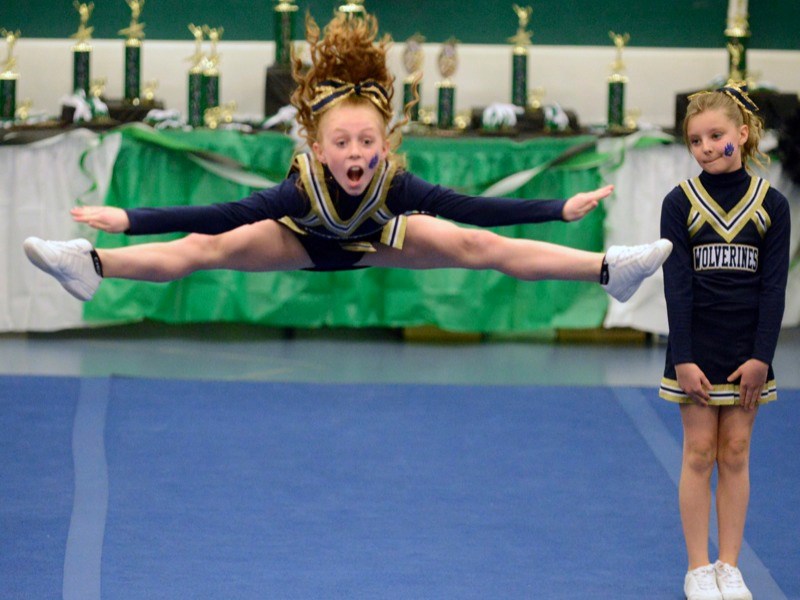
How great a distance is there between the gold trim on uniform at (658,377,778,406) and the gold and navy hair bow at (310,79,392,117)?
0.98 m

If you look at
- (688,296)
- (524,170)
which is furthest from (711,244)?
(524,170)

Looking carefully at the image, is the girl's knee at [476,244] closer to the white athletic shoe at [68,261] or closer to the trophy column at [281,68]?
the white athletic shoe at [68,261]

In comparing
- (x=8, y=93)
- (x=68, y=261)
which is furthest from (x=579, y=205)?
(x=8, y=93)

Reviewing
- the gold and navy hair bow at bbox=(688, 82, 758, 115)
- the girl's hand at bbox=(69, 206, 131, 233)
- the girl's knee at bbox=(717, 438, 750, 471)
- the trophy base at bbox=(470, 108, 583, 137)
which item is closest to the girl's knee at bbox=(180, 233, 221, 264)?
the girl's hand at bbox=(69, 206, 131, 233)

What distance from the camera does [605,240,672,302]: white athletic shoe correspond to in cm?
295

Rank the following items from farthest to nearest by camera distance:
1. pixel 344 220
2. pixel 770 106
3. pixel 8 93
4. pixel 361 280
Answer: pixel 8 93 → pixel 770 106 → pixel 361 280 → pixel 344 220

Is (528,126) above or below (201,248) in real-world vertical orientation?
above

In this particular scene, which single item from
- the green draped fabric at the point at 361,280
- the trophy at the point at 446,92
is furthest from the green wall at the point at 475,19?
Result: the green draped fabric at the point at 361,280

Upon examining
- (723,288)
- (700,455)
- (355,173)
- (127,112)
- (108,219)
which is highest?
(127,112)

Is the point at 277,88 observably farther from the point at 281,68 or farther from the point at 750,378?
the point at 750,378

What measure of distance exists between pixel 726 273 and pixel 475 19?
4.44 metres

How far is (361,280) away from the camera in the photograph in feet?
19.6

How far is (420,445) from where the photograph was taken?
15.1 ft

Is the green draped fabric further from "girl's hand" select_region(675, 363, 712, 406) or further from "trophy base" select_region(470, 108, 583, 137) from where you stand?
"girl's hand" select_region(675, 363, 712, 406)
